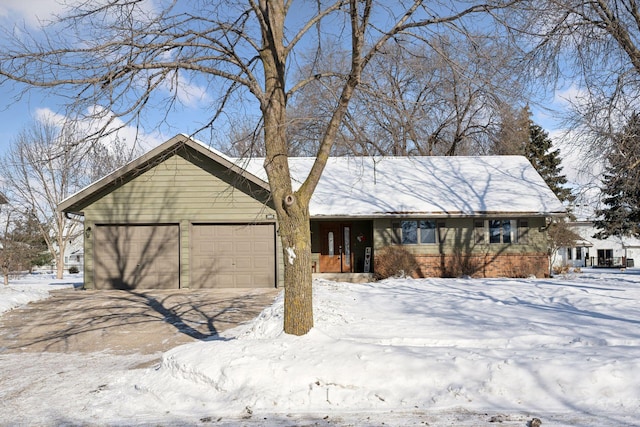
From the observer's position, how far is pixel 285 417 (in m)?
5.39

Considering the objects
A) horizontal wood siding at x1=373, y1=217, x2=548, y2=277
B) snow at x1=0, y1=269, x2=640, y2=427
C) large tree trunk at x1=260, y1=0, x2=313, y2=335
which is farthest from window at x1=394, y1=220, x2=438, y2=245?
large tree trunk at x1=260, y1=0, x2=313, y2=335

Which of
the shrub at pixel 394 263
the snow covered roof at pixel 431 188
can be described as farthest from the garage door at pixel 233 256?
the shrub at pixel 394 263

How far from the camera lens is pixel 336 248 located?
2064 centimetres

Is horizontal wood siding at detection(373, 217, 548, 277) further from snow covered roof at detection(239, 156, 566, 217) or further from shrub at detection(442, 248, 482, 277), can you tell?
snow covered roof at detection(239, 156, 566, 217)

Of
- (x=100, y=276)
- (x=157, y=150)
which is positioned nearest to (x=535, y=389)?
(x=157, y=150)

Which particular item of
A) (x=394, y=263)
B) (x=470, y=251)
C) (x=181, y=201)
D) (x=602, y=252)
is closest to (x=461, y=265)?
(x=470, y=251)

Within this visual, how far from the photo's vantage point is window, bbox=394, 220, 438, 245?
19562mm

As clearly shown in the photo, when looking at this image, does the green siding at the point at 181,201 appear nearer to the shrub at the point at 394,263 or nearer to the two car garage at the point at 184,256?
the two car garage at the point at 184,256

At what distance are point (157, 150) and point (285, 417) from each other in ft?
40.9

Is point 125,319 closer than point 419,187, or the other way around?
point 125,319

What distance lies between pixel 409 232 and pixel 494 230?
11.0ft

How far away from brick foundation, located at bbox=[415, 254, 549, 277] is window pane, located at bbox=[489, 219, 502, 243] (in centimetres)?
64

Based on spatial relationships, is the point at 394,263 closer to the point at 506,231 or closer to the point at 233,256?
the point at 506,231

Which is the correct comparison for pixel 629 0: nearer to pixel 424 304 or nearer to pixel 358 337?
pixel 424 304
